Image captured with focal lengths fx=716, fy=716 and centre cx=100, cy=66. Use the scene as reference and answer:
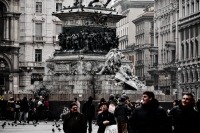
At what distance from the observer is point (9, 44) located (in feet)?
321

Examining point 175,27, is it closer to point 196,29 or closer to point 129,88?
point 196,29

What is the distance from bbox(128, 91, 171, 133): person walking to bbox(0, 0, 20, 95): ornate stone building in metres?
83.7

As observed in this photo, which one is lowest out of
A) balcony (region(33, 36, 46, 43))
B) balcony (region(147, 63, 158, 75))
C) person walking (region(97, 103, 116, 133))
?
person walking (region(97, 103, 116, 133))

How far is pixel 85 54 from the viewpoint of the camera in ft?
161

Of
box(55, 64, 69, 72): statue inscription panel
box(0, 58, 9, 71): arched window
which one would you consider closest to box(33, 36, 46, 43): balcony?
box(0, 58, 9, 71): arched window

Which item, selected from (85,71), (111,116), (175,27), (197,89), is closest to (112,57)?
(85,71)

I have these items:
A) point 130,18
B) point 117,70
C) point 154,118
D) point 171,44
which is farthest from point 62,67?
point 130,18

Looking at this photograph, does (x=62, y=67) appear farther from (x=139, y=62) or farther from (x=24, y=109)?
(x=139, y=62)

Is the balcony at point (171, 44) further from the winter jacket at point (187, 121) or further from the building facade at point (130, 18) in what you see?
the winter jacket at point (187, 121)

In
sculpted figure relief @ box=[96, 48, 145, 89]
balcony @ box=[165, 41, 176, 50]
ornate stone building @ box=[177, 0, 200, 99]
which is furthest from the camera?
balcony @ box=[165, 41, 176, 50]

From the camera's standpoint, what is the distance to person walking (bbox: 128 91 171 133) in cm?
1409

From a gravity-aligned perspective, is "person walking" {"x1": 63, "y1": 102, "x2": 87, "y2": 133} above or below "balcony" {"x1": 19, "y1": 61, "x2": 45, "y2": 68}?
below

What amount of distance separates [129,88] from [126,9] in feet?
369

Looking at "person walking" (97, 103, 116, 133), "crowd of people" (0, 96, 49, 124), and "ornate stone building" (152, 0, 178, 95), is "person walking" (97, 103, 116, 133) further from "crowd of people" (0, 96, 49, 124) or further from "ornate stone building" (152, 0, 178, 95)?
"ornate stone building" (152, 0, 178, 95)
